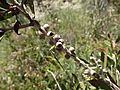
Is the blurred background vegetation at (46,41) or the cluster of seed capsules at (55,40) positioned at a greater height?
the cluster of seed capsules at (55,40)

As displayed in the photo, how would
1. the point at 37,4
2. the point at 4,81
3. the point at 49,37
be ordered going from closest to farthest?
1. the point at 49,37
2. the point at 4,81
3. the point at 37,4

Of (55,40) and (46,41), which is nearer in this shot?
(55,40)

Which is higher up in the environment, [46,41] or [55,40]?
[55,40]

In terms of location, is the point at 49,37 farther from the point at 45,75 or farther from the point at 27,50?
the point at 27,50

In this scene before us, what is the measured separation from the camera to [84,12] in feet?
19.4

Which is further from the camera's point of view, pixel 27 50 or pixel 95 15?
pixel 95 15

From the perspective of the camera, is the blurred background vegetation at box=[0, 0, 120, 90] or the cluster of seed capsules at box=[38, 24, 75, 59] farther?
the blurred background vegetation at box=[0, 0, 120, 90]

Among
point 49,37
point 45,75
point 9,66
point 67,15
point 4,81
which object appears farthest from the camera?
point 67,15

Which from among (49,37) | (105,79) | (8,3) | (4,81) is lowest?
(4,81)

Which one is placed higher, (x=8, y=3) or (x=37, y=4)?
(x=8, y=3)

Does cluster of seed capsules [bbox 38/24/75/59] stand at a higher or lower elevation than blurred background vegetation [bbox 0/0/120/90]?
higher

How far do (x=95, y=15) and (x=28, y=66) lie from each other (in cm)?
152

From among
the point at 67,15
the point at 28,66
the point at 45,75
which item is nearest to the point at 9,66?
the point at 28,66

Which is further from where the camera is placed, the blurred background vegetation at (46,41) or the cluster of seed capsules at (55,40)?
the blurred background vegetation at (46,41)
